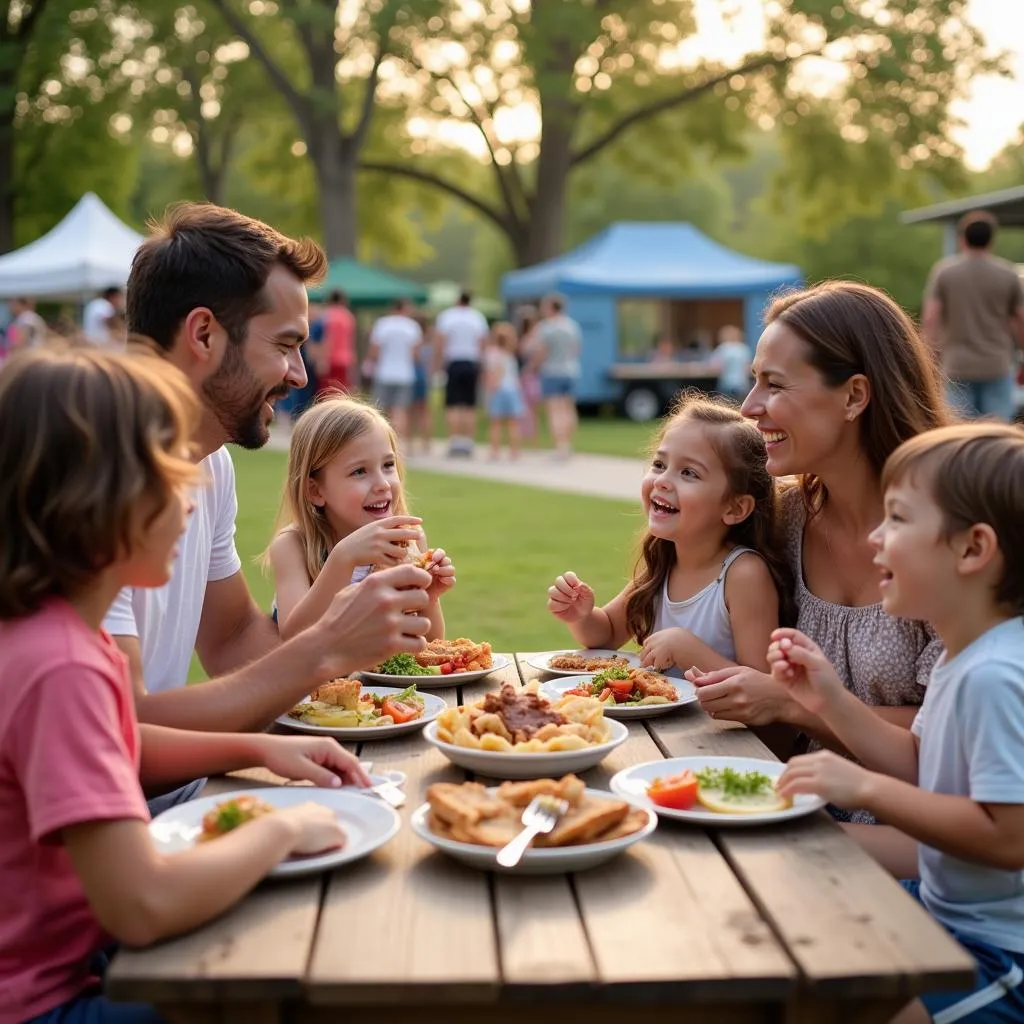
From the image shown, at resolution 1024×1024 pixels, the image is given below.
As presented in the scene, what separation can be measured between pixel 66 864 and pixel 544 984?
0.83 metres

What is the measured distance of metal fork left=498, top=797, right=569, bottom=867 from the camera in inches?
77.3

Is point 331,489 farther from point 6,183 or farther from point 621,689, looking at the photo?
point 6,183

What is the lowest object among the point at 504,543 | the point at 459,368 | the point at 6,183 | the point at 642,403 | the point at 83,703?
the point at 504,543

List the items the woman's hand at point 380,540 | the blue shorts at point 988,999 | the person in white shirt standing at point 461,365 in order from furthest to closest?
the person in white shirt standing at point 461,365, the woman's hand at point 380,540, the blue shorts at point 988,999

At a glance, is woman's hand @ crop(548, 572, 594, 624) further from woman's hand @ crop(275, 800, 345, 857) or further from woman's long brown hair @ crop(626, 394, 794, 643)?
woman's hand @ crop(275, 800, 345, 857)

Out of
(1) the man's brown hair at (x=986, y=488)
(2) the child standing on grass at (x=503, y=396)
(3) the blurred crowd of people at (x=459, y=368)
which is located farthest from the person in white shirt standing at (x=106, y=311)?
(1) the man's brown hair at (x=986, y=488)

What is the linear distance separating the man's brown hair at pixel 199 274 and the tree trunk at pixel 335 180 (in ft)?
83.4

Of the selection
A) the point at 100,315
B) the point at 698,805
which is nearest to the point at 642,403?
the point at 100,315

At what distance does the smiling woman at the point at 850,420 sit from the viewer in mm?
3195

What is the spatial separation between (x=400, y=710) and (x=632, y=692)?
0.55m

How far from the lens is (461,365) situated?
59.0ft

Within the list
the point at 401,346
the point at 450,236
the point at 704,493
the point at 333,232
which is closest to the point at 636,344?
the point at 333,232

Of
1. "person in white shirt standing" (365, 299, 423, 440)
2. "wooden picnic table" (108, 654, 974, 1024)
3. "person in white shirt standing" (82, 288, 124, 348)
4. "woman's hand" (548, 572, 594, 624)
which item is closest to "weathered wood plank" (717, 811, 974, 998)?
"wooden picnic table" (108, 654, 974, 1024)

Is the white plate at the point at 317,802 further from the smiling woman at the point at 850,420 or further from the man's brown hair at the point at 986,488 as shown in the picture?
the smiling woman at the point at 850,420
